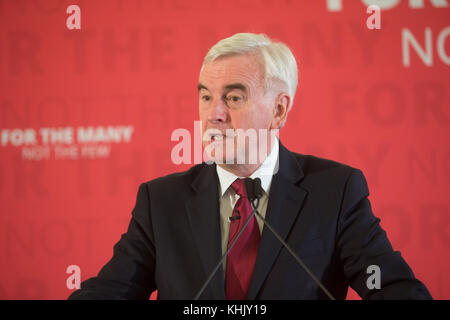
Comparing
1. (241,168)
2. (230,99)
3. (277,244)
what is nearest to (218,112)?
(230,99)

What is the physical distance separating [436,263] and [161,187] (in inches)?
61.8

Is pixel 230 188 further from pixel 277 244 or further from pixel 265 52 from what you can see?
pixel 265 52

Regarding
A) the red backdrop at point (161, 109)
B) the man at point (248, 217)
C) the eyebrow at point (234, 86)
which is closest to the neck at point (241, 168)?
the man at point (248, 217)

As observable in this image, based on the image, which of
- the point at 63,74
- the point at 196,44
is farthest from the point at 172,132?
the point at 63,74

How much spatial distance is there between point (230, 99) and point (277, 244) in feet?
1.62

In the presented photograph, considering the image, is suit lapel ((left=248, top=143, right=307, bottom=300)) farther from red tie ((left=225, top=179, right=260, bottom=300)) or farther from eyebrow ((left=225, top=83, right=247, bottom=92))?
eyebrow ((left=225, top=83, right=247, bottom=92))

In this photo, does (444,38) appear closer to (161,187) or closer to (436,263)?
(436,263)

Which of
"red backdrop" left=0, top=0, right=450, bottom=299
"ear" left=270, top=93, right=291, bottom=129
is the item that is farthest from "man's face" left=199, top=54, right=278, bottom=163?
"red backdrop" left=0, top=0, right=450, bottom=299

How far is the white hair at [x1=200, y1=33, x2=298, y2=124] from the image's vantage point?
147 centimetres

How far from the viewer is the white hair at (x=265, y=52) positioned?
1.47 metres

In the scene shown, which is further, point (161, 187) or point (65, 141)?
point (65, 141)

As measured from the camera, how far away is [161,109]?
2.37 meters

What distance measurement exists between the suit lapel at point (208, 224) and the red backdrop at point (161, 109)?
88 cm

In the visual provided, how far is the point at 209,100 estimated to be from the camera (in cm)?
148
